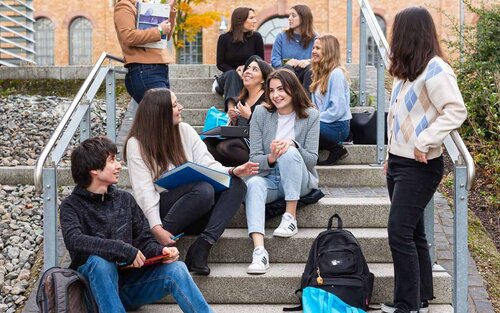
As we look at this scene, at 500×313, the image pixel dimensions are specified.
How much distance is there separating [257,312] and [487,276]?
178 cm

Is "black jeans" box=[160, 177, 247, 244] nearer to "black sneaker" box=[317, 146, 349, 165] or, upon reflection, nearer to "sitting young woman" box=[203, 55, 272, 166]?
"sitting young woman" box=[203, 55, 272, 166]

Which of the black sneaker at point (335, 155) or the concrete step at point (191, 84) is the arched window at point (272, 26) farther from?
the black sneaker at point (335, 155)

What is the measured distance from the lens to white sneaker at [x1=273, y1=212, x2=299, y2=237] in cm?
521

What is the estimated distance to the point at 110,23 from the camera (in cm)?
2934

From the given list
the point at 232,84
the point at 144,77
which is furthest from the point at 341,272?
the point at 232,84

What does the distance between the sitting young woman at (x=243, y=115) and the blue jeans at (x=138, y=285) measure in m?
1.83

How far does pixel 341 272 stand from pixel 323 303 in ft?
0.71

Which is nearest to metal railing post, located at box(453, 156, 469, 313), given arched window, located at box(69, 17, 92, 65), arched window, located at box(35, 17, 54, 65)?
arched window, located at box(69, 17, 92, 65)

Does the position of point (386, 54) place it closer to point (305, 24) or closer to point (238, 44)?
point (305, 24)

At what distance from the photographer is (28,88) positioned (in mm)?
10391

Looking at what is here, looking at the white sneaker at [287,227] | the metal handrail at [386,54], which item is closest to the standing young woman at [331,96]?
the metal handrail at [386,54]

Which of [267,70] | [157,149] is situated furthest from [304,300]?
[267,70]

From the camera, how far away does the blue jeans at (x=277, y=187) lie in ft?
16.8

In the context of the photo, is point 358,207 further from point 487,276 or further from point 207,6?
point 207,6
